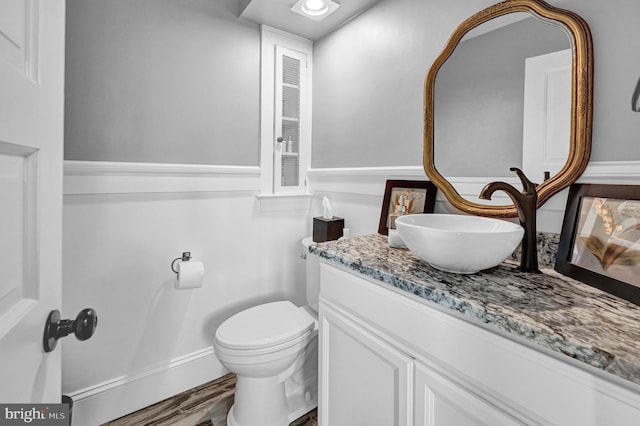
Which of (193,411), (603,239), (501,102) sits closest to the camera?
(603,239)

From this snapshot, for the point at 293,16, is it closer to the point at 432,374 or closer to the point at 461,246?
the point at 461,246

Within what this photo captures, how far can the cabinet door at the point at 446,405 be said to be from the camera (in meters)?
0.66

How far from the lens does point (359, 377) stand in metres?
1.01

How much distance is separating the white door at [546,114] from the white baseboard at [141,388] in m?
1.89

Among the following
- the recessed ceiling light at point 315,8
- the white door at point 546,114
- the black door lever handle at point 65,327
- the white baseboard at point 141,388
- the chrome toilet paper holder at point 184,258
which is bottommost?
the white baseboard at point 141,388

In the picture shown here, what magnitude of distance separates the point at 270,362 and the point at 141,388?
2.65ft

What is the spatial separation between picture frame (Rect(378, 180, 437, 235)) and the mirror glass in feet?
0.38

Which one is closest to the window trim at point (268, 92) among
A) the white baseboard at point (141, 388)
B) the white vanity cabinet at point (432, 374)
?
the white vanity cabinet at point (432, 374)

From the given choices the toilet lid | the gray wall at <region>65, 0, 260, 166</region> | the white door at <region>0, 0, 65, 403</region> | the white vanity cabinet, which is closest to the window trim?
the gray wall at <region>65, 0, 260, 166</region>

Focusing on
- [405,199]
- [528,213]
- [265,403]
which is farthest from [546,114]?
[265,403]

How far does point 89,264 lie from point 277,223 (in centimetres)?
103

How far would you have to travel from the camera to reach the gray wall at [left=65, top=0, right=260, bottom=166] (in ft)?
4.49

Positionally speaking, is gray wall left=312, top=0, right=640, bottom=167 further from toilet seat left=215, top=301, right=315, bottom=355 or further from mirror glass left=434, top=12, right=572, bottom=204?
toilet seat left=215, top=301, right=315, bottom=355

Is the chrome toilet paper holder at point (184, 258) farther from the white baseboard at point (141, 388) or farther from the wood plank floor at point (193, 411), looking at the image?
the wood plank floor at point (193, 411)
